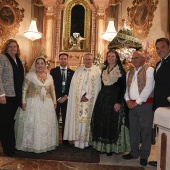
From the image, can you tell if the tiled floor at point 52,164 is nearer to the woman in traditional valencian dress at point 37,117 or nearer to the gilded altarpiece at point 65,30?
the woman in traditional valencian dress at point 37,117

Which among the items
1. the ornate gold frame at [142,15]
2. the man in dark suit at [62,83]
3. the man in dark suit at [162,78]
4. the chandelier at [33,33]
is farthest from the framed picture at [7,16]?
the man in dark suit at [162,78]

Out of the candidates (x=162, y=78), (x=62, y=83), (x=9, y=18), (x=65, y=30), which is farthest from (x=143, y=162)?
(x=9, y=18)

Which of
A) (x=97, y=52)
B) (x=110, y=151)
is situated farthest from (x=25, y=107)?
(x=97, y=52)

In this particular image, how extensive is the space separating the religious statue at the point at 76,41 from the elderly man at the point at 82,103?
4728 millimetres

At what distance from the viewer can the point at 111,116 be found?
3217 millimetres

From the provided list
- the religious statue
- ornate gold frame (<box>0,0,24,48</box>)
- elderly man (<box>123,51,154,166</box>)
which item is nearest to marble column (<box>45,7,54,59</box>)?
the religious statue

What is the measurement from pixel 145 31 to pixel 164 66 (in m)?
5.45

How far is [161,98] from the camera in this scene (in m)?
A: 2.79

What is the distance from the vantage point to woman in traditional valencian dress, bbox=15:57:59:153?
3.20 m

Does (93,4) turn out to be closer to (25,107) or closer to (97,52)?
(97,52)

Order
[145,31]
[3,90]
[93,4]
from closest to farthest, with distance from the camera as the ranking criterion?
[3,90] < [145,31] < [93,4]

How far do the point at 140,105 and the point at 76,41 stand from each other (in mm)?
5847

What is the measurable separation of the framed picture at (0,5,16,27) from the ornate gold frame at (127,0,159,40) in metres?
4.31

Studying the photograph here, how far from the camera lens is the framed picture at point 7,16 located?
834 centimetres
